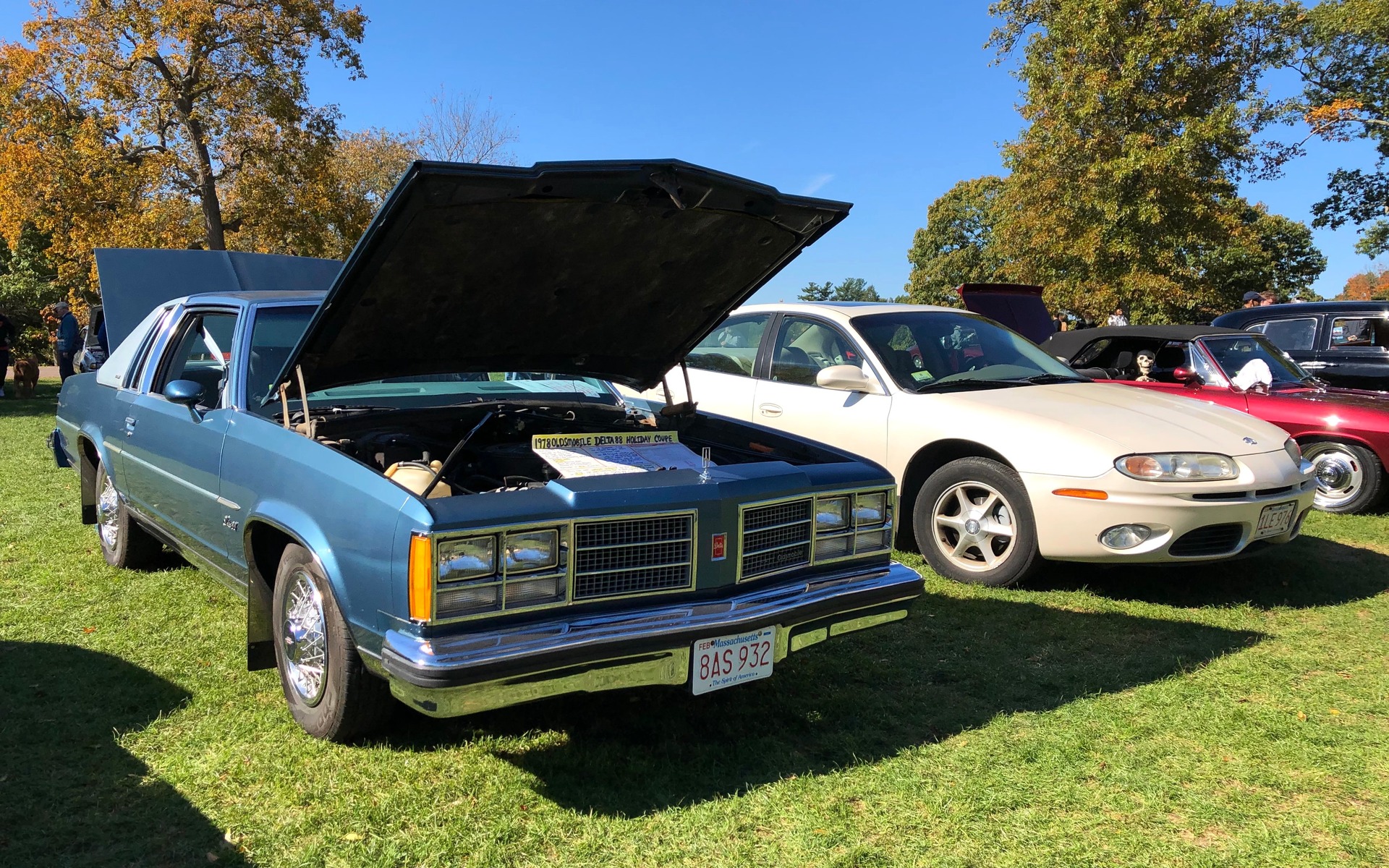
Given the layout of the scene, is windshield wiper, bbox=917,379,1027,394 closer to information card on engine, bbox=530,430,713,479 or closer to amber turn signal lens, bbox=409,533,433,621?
information card on engine, bbox=530,430,713,479

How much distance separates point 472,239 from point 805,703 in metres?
2.25

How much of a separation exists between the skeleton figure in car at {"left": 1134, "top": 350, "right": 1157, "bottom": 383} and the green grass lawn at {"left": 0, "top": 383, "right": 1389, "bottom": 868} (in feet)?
11.0

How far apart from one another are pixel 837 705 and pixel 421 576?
6.18ft

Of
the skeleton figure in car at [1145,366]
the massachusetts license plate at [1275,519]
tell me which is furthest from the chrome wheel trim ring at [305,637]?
the skeleton figure in car at [1145,366]

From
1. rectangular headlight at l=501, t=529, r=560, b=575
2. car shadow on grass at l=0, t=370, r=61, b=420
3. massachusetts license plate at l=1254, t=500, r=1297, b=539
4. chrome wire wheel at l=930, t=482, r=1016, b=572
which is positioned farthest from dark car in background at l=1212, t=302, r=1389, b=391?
car shadow on grass at l=0, t=370, r=61, b=420

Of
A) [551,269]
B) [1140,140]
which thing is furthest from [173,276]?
[1140,140]

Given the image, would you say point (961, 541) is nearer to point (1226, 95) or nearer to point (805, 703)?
point (805, 703)

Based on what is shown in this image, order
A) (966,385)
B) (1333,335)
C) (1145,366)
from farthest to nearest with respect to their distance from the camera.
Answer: (1333,335) → (1145,366) → (966,385)

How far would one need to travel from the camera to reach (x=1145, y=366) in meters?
7.91

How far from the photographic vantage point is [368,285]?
3.45 meters

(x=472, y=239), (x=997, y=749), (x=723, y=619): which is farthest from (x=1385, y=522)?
(x=472, y=239)

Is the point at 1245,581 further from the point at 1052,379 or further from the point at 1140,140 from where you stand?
the point at 1140,140

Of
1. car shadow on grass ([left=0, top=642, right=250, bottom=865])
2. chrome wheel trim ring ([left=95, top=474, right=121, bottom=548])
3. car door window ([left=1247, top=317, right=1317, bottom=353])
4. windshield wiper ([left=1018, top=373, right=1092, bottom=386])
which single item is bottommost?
Result: car shadow on grass ([left=0, top=642, right=250, bottom=865])

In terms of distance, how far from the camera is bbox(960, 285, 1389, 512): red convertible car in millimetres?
7492
